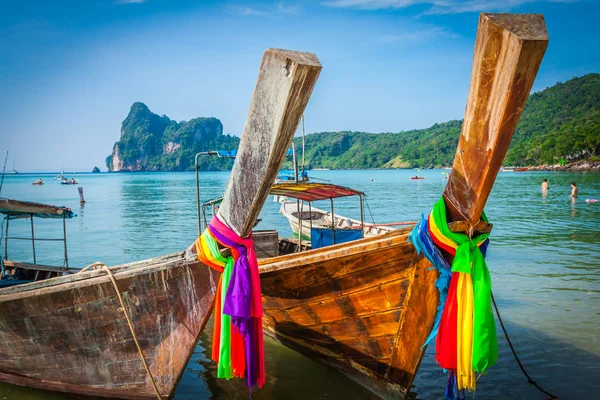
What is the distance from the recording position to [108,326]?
4.56 meters

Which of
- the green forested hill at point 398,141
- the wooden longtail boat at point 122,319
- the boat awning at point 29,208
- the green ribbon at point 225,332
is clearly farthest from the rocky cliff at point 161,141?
the green ribbon at point 225,332

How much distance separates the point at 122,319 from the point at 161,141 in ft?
643

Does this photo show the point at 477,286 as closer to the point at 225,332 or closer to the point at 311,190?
the point at 225,332

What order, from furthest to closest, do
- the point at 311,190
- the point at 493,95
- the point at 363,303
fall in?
1. the point at 311,190
2. the point at 363,303
3. the point at 493,95

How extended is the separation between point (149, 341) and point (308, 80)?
304 cm

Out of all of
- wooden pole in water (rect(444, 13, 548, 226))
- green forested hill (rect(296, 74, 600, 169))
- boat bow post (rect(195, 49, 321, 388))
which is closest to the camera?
wooden pole in water (rect(444, 13, 548, 226))

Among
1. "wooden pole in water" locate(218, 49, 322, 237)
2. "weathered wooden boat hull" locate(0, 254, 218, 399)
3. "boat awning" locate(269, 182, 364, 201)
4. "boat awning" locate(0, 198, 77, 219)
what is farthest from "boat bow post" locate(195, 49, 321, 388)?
"boat awning" locate(0, 198, 77, 219)

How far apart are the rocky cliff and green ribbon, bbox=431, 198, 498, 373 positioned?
17178 centimetres

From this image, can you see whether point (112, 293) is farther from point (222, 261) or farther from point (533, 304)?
point (533, 304)

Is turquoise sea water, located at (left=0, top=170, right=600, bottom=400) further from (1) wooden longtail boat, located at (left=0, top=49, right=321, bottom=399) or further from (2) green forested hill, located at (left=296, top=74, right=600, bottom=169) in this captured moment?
(2) green forested hill, located at (left=296, top=74, right=600, bottom=169)

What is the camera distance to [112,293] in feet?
14.4

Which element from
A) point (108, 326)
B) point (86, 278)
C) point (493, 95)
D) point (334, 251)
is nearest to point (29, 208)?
point (86, 278)

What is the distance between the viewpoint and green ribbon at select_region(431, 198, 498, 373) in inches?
124

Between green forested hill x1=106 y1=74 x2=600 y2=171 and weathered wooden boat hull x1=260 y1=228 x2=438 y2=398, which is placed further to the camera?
green forested hill x1=106 y1=74 x2=600 y2=171
